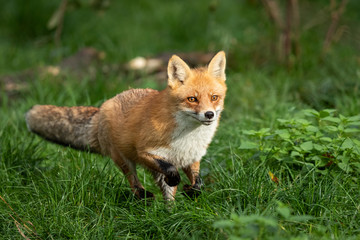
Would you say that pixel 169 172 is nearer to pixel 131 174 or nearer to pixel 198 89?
pixel 131 174

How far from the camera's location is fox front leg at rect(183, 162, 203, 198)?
11.9ft

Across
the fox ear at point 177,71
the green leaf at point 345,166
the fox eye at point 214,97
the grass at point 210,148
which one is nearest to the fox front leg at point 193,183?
the grass at point 210,148

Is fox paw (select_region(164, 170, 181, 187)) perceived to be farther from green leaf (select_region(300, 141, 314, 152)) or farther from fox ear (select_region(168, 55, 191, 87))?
green leaf (select_region(300, 141, 314, 152))

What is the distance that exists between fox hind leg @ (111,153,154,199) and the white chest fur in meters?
0.40

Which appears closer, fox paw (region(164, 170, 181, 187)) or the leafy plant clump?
fox paw (region(164, 170, 181, 187))

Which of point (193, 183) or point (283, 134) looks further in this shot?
point (283, 134)

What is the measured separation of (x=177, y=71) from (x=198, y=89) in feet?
0.89

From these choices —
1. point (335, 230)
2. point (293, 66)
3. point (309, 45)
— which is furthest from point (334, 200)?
point (309, 45)

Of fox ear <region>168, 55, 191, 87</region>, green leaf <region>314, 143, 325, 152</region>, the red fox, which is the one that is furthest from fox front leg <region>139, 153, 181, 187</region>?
green leaf <region>314, 143, 325, 152</region>

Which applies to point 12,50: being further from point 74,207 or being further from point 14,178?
point 74,207

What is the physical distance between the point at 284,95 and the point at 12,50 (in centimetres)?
521

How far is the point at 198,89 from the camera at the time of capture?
3.56m

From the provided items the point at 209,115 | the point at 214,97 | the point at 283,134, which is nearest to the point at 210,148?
the point at 283,134

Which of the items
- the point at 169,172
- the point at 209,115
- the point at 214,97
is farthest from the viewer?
the point at 214,97
